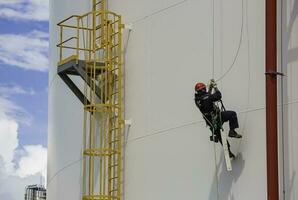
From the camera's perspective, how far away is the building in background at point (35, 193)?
31859 mm

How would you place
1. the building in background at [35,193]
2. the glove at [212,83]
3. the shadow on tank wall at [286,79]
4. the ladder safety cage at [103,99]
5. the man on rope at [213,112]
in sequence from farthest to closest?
the building in background at [35,193], the ladder safety cage at [103,99], the glove at [212,83], the man on rope at [213,112], the shadow on tank wall at [286,79]

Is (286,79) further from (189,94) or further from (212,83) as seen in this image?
(189,94)

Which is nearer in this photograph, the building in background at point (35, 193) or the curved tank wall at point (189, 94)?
the curved tank wall at point (189, 94)

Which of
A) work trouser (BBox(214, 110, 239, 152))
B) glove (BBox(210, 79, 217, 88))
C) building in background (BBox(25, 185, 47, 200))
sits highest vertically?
glove (BBox(210, 79, 217, 88))

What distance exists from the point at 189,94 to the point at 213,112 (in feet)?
3.84

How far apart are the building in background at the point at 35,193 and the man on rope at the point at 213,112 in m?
22.6

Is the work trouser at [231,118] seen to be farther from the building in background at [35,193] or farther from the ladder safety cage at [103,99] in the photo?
the building in background at [35,193]

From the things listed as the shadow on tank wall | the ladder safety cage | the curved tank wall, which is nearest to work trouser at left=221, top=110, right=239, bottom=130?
the curved tank wall

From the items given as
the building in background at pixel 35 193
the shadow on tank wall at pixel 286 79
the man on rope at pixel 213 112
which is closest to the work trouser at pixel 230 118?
the man on rope at pixel 213 112

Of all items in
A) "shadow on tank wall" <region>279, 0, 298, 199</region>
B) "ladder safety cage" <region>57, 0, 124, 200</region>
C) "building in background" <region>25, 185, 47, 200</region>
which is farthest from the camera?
"building in background" <region>25, 185, 47, 200</region>

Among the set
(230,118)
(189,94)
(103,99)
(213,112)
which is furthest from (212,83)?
(103,99)

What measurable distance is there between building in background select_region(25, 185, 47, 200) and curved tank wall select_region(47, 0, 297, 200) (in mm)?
→ 19611

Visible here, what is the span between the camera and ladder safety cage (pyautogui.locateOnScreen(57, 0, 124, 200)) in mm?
12758

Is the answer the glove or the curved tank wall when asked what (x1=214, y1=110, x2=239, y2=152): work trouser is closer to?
the curved tank wall
